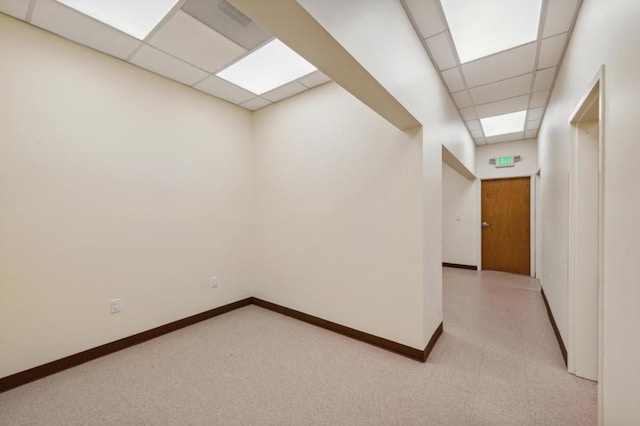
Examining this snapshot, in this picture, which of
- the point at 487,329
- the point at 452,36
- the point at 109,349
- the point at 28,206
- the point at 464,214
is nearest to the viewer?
the point at 28,206

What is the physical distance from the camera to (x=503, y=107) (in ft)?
12.2

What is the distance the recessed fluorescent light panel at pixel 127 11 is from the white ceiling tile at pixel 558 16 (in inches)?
110

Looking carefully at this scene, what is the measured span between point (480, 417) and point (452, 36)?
2939 millimetres

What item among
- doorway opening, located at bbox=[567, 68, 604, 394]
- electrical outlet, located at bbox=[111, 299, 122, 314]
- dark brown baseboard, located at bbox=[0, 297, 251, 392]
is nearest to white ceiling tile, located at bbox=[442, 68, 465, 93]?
Answer: doorway opening, located at bbox=[567, 68, 604, 394]

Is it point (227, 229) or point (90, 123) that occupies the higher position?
point (90, 123)

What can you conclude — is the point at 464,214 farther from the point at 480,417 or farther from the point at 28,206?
the point at 28,206

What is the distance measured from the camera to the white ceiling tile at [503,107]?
3496 millimetres

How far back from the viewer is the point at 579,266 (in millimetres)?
1985

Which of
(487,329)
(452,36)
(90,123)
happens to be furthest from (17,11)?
(487,329)

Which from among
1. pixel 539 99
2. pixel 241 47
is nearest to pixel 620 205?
pixel 241 47

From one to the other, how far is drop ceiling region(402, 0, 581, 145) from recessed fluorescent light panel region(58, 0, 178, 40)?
6.03 ft

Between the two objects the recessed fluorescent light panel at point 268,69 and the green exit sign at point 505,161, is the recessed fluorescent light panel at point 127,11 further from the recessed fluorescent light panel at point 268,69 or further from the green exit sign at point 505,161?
the green exit sign at point 505,161

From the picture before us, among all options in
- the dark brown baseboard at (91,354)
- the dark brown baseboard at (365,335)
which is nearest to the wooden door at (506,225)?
the dark brown baseboard at (365,335)

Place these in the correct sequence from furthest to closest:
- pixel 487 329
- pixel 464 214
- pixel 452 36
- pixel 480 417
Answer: pixel 464 214 → pixel 487 329 → pixel 452 36 → pixel 480 417
